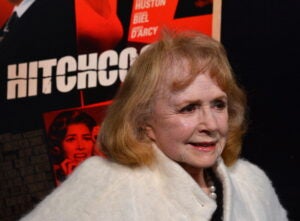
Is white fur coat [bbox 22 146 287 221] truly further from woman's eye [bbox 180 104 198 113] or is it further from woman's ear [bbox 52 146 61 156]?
woman's ear [bbox 52 146 61 156]

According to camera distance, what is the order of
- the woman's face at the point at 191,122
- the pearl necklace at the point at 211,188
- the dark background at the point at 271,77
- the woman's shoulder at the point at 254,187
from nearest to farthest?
the woman's face at the point at 191,122 → the pearl necklace at the point at 211,188 → the woman's shoulder at the point at 254,187 → the dark background at the point at 271,77

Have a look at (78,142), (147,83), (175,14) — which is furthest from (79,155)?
(147,83)

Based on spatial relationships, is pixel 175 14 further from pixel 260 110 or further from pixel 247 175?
pixel 247 175

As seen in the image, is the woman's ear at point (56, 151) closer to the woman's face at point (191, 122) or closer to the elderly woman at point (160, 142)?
the elderly woman at point (160, 142)

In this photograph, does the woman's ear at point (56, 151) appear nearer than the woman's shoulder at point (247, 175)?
No

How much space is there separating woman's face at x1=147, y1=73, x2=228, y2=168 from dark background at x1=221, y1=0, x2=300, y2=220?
74 cm

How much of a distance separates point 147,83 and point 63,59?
810mm

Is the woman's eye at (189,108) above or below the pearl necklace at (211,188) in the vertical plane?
above

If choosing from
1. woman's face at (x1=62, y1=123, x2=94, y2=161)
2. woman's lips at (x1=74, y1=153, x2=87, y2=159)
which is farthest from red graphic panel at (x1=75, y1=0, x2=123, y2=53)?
woman's lips at (x1=74, y1=153, x2=87, y2=159)

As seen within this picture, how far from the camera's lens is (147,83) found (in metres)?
1.58

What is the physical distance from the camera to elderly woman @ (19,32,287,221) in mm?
1558

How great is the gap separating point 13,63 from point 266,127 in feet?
3.59

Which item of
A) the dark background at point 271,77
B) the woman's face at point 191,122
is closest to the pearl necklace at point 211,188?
the woman's face at point 191,122

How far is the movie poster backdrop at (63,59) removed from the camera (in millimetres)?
2283
